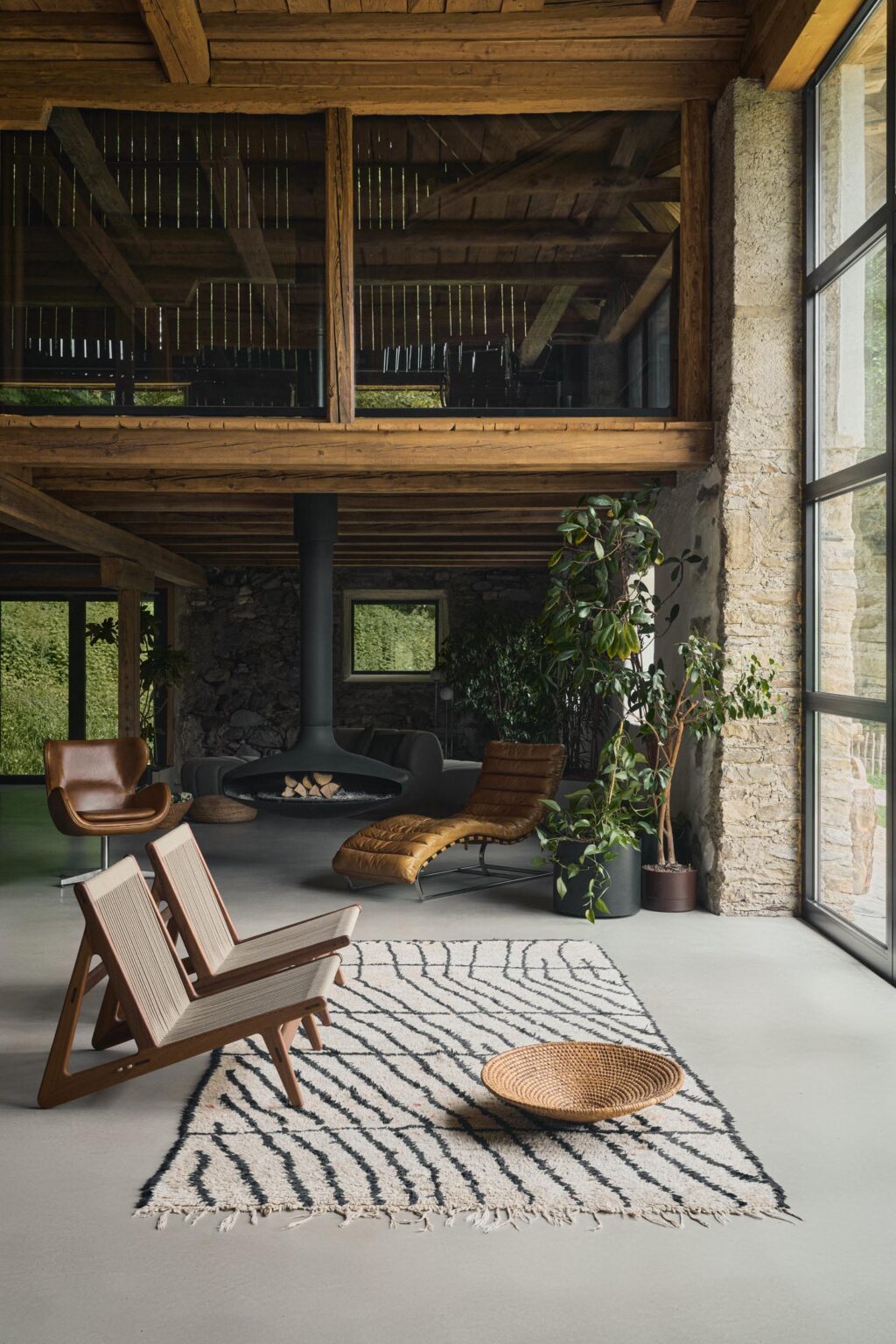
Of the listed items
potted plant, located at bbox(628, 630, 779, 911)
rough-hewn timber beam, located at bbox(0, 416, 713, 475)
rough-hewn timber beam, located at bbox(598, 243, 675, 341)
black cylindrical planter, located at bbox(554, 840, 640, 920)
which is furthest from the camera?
rough-hewn timber beam, located at bbox(598, 243, 675, 341)

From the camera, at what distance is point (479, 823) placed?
670 centimetres

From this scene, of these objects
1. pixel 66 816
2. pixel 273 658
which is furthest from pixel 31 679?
pixel 66 816

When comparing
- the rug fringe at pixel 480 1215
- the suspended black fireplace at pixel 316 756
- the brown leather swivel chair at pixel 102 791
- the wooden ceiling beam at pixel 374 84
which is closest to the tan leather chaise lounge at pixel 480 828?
the suspended black fireplace at pixel 316 756

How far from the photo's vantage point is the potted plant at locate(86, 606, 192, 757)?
445 inches

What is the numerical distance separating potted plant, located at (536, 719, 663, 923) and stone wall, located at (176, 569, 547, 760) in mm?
6936

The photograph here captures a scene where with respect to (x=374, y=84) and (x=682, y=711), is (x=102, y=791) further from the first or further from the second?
(x=374, y=84)

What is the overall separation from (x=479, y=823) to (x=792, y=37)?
440cm

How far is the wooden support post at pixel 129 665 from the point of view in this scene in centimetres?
973

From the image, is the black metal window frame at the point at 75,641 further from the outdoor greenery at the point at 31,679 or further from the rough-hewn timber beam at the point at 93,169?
the rough-hewn timber beam at the point at 93,169

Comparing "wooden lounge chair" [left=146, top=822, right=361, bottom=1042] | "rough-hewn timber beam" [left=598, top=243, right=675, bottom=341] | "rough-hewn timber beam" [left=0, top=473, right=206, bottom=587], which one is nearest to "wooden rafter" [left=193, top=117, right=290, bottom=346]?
"rough-hewn timber beam" [left=0, top=473, right=206, bottom=587]

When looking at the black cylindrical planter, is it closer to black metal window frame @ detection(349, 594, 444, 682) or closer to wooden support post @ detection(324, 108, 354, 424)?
wooden support post @ detection(324, 108, 354, 424)

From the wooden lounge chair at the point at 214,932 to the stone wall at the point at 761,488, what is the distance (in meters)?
2.59

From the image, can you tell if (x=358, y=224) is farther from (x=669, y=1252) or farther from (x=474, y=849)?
(x=669, y=1252)

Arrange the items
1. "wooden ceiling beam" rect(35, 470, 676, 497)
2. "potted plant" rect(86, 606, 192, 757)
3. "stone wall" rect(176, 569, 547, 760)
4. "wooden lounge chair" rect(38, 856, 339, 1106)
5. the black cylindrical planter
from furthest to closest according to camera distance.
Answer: "stone wall" rect(176, 569, 547, 760) → "potted plant" rect(86, 606, 192, 757) → "wooden ceiling beam" rect(35, 470, 676, 497) → the black cylindrical planter → "wooden lounge chair" rect(38, 856, 339, 1106)
